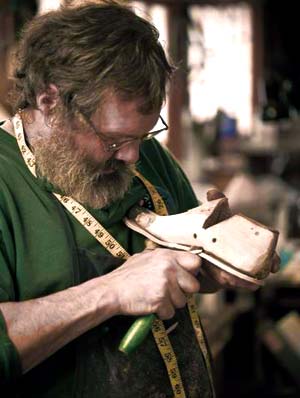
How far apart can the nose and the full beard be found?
2 centimetres

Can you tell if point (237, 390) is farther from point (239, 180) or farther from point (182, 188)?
point (182, 188)

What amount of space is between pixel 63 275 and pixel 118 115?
0.35m

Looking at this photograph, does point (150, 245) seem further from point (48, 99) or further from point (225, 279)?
point (48, 99)

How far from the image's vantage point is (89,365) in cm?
170

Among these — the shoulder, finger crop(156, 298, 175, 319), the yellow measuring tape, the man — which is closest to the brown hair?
the man

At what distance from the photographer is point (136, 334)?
5.23ft

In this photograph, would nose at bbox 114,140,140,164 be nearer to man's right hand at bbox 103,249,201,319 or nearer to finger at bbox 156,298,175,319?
man's right hand at bbox 103,249,201,319

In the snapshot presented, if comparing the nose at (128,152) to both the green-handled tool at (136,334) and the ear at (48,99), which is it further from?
the green-handled tool at (136,334)

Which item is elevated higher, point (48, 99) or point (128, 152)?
point (48, 99)

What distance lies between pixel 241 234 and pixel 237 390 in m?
2.82

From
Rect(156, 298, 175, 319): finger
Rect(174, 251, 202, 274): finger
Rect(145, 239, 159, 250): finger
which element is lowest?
Rect(156, 298, 175, 319): finger

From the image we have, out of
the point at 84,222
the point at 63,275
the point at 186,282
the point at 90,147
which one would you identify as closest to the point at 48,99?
the point at 90,147

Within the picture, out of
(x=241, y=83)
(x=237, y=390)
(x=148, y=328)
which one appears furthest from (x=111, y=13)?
(x=241, y=83)

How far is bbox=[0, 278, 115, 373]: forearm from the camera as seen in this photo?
154 centimetres
